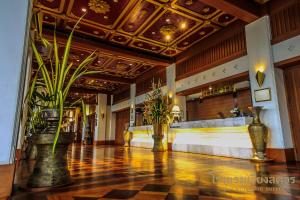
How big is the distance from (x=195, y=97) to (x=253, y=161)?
166 inches

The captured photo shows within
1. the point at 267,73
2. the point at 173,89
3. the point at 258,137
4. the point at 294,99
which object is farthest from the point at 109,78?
the point at 294,99

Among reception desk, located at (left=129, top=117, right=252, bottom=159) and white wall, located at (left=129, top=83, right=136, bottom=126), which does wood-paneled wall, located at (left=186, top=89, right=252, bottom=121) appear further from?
white wall, located at (left=129, top=83, right=136, bottom=126)

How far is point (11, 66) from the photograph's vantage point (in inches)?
57.3

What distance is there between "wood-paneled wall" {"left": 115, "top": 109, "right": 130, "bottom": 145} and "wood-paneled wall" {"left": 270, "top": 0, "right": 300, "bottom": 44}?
891 centimetres

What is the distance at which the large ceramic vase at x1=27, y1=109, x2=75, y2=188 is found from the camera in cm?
166

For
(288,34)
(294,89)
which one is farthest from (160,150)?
(288,34)

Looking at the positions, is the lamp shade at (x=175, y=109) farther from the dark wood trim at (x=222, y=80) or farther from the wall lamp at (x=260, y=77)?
the wall lamp at (x=260, y=77)

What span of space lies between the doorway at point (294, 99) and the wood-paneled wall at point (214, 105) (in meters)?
1.83

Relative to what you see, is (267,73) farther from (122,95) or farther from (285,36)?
(122,95)

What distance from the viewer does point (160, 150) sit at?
20.2 ft

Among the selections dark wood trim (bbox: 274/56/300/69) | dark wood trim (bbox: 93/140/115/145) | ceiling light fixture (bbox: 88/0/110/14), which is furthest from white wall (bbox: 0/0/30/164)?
dark wood trim (bbox: 93/140/115/145)

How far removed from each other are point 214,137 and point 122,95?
25.6 feet

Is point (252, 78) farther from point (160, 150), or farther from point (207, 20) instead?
point (160, 150)

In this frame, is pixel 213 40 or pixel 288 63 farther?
pixel 213 40
